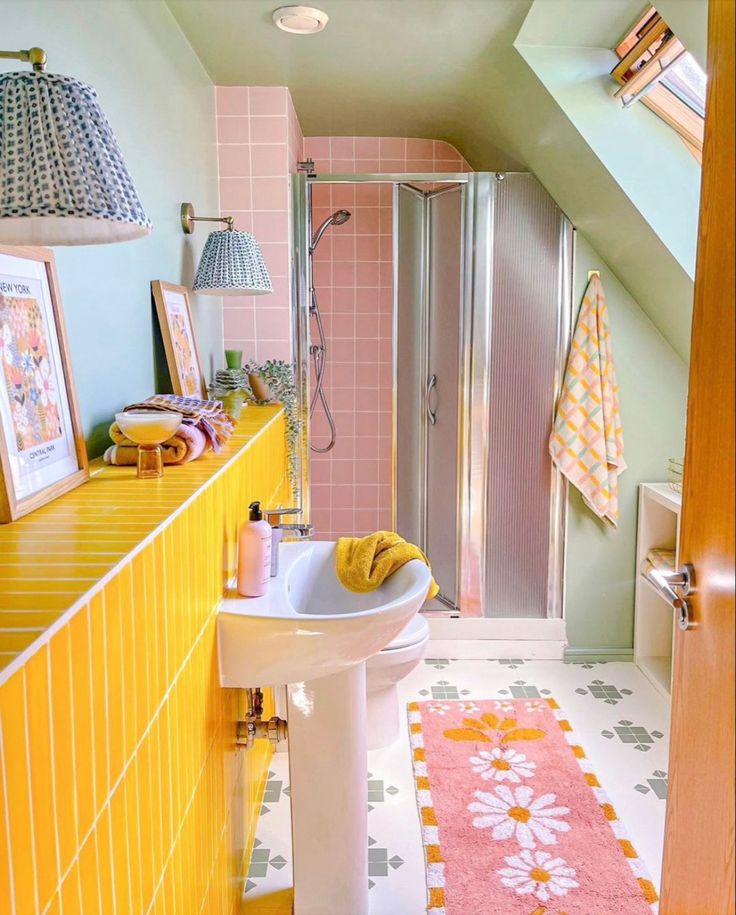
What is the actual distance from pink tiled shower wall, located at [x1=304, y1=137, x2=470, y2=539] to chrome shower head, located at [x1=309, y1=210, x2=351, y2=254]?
0.08m

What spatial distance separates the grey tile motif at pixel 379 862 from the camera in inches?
81.3

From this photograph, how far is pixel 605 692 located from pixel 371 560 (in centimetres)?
150

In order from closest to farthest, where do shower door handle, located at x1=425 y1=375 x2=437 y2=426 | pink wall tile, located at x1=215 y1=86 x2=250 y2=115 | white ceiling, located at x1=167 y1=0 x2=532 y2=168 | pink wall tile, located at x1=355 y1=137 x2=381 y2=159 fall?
white ceiling, located at x1=167 y1=0 x2=532 y2=168
pink wall tile, located at x1=215 y1=86 x2=250 y2=115
shower door handle, located at x1=425 y1=375 x2=437 y2=426
pink wall tile, located at x1=355 y1=137 x2=381 y2=159

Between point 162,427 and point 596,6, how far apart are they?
1.76 meters

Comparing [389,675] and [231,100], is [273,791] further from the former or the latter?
[231,100]

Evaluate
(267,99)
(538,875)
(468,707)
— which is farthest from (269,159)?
(538,875)

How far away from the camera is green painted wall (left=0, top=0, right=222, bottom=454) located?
1525 mm

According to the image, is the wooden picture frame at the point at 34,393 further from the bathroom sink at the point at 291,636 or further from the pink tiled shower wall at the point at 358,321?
the pink tiled shower wall at the point at 358,321

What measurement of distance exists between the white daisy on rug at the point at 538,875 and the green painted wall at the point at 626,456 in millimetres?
1337

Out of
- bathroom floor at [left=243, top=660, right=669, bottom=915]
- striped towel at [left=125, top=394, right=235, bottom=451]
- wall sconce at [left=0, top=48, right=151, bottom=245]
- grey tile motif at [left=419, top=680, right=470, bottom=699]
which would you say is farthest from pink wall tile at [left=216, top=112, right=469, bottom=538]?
wall sconce at [left=0, top=48, right=151, bottom=245]

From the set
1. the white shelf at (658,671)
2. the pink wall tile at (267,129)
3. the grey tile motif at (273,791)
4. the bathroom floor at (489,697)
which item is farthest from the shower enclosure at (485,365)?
the grey tile motif at (273,791)

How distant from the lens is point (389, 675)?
2.42 meters

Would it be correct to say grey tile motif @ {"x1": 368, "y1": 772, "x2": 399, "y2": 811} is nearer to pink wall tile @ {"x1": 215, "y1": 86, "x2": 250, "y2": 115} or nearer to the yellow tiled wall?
the yellow tiled wall

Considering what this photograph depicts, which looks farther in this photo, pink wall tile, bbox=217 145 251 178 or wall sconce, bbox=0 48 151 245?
pink wall tile, bbox=217 145 251 178
